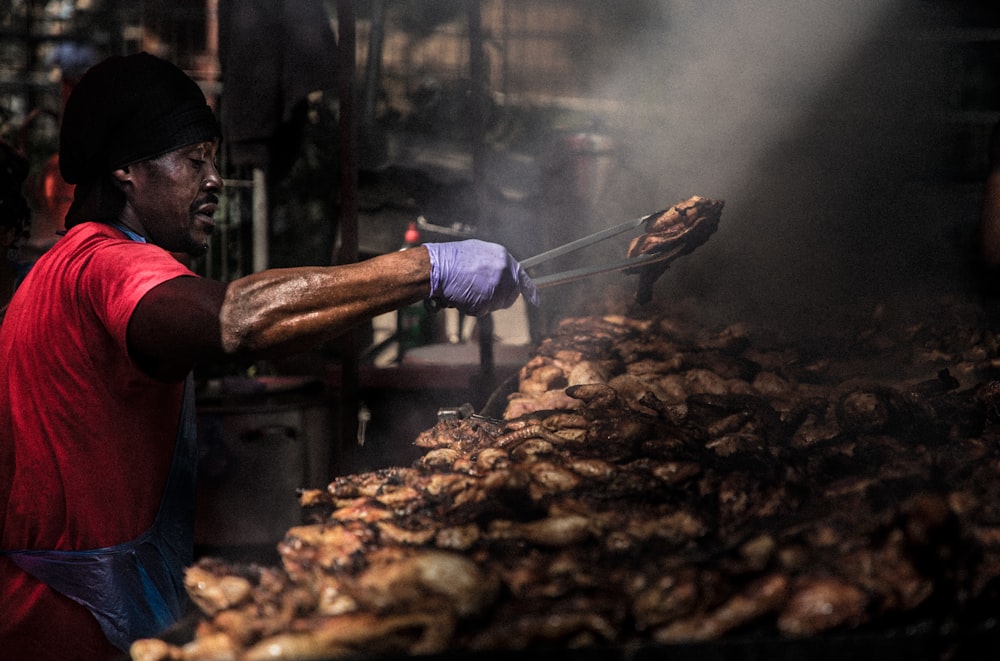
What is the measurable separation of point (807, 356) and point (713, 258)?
5.07 feet

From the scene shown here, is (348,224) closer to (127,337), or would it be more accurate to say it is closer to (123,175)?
(123,175)

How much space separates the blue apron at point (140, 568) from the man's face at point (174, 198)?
22.7 inches

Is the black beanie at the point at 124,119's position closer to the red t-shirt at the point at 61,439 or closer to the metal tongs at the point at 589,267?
the red t-shirt at the point at 61,439

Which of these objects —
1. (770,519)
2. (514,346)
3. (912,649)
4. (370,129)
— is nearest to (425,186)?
(370,129)

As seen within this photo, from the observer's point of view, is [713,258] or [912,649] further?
[713,258]

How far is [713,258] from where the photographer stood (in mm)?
5336

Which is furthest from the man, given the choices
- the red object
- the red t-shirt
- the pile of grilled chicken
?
the red object

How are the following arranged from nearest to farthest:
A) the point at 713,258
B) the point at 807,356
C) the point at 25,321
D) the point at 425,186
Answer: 1. the point at 25,321
2. the point at 807,356
3. the point at 713,258
4. the point at 425,186

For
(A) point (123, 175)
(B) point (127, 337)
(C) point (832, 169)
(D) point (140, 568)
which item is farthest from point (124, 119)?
(C) point (832, 169)

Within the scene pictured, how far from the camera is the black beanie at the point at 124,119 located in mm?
2771

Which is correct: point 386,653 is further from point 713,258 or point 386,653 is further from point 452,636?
point 713,258

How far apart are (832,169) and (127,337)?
4.64 m

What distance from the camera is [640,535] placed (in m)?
1.90

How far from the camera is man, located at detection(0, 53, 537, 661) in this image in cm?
227
